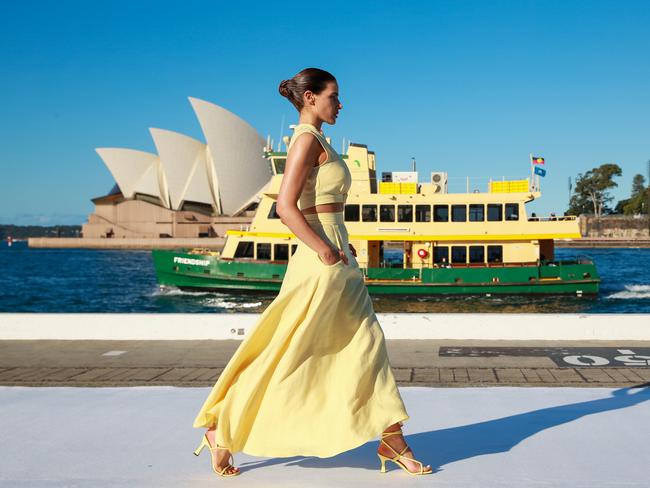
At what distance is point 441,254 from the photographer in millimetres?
22016

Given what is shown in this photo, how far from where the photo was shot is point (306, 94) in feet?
8.45

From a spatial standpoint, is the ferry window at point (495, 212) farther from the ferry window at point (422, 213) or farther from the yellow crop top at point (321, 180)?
the yellow crop top at point (321, 180)

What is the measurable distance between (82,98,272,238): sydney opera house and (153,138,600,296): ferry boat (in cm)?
4128

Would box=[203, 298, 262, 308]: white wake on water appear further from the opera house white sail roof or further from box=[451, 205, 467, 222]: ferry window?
the opera house white sail roof

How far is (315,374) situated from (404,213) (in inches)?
760

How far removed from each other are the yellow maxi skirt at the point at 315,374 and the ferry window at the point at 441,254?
770 inches

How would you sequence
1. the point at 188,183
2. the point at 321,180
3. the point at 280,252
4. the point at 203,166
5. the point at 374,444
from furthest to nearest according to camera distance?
the point at 188,183, the point at 203,166, the point at 280,252, the point at 374,444, the point at 321,180

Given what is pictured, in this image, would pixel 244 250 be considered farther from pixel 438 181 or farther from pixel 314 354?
pixel 314 354

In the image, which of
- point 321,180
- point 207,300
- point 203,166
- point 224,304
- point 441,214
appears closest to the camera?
point 321,180

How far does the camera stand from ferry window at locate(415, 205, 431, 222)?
2159cm

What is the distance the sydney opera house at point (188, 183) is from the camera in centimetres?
6594

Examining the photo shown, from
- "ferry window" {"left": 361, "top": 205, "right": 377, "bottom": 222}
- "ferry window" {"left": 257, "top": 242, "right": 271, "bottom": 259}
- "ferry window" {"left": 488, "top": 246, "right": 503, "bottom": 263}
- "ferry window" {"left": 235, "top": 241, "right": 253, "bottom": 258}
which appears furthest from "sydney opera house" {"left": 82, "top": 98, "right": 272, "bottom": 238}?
"ferry window" {"left": 488, "top": 246, "right": 503, "bottom": 263}

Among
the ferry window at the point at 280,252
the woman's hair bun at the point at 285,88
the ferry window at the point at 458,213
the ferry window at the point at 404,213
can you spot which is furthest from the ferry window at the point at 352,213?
the woman's hair bun at the point at 285,88

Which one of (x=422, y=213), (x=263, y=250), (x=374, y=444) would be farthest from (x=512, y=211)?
(x=374, y=444)
